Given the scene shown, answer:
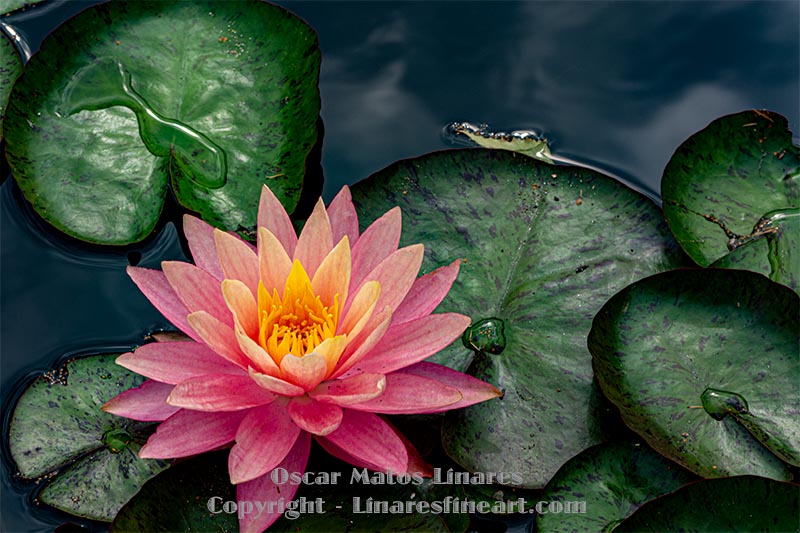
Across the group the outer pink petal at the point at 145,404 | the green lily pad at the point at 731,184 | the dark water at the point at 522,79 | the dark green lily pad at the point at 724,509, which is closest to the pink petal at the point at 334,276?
the outer pink petal at the point at 145,404

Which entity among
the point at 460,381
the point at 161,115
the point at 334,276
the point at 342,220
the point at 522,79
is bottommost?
the point at 460,381

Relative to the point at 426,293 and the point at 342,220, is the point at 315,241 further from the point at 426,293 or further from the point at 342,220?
the point at 426,293

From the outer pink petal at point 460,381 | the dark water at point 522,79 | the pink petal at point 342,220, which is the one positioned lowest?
the outer pink petal at point 460,381

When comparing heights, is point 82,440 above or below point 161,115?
below

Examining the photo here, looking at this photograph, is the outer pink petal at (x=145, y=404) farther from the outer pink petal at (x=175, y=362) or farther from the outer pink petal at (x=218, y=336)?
the outer pink petal at (x=218, y=336)

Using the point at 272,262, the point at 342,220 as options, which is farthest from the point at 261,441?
the point at 342,220

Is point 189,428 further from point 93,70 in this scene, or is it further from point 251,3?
point 251,3

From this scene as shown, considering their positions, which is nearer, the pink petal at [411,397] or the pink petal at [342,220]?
the pink petal at [411,397]
